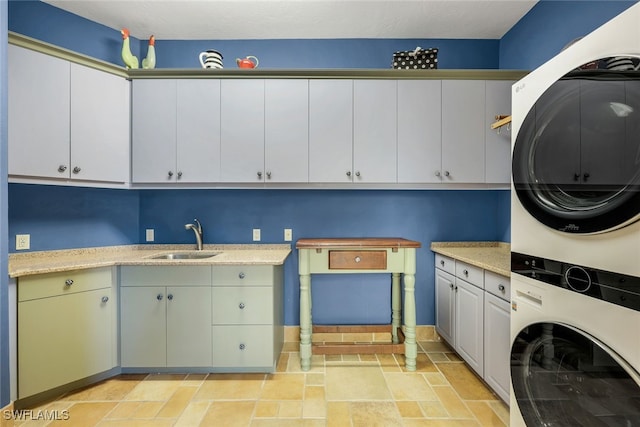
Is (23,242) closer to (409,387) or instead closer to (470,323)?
(409,387)

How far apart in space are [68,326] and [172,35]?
2.48 meters

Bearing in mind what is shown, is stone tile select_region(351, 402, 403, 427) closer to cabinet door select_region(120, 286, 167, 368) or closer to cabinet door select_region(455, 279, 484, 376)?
cabinet door select_region(455, 279, 484, 376)

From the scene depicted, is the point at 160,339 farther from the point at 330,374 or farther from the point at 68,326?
the point at 330,374

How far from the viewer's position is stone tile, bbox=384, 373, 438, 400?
1.90m

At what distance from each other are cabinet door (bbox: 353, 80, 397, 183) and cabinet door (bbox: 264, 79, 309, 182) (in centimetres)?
42

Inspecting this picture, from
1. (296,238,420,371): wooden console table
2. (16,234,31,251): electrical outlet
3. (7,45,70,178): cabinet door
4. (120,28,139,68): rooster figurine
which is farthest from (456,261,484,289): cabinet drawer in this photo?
(16,234,31,251): electrical outlet

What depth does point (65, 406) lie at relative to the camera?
181 centimetres

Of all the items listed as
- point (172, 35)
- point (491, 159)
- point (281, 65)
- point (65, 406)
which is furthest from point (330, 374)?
point (172, 35)

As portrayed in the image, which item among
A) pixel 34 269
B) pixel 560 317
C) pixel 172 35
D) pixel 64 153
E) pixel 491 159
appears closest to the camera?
pixel 560 317

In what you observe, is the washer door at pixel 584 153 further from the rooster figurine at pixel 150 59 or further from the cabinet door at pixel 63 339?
the rooster figurine at pixel 150 59

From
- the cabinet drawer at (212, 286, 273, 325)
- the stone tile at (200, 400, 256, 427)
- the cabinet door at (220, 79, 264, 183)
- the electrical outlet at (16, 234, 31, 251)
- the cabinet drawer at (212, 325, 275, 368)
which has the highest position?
the cabinet door at (220, 79, 264, 183)

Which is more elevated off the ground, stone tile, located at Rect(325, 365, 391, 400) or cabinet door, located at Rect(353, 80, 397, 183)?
cabinet door, located at Rect(353, 80, 397, 183)

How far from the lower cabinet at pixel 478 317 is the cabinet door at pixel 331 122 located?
1.18 meters

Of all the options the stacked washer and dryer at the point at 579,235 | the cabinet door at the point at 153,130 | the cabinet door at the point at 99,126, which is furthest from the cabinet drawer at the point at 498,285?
the cabinet door at the point at 99,126
